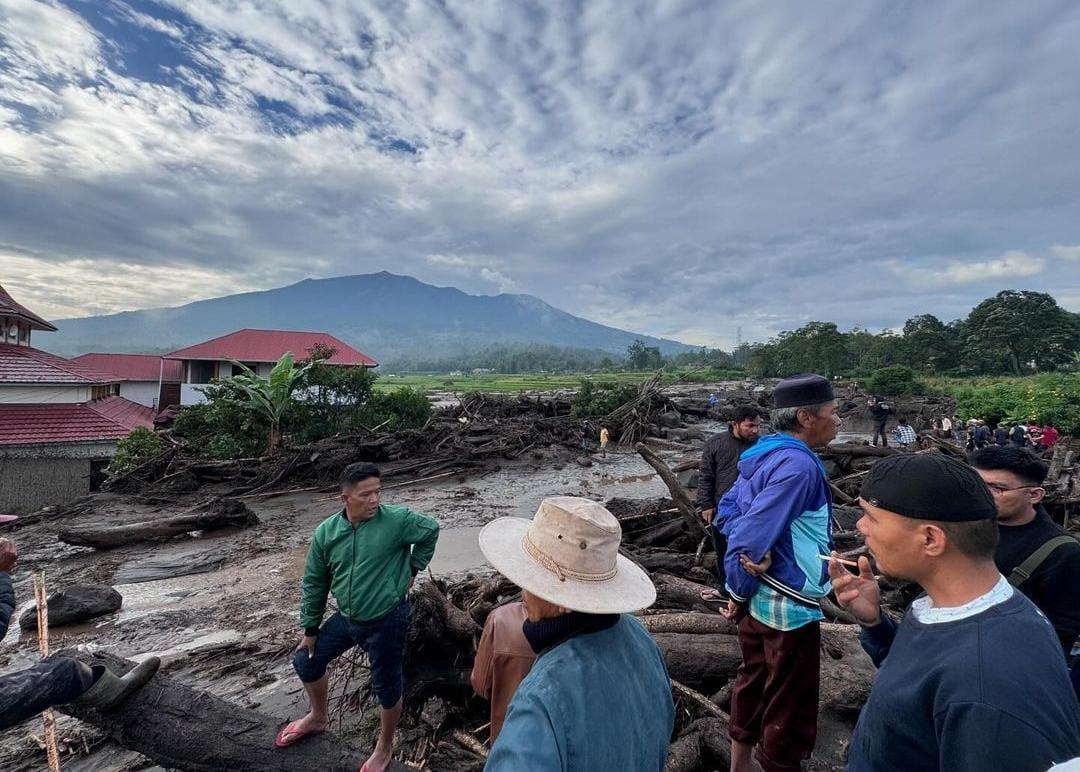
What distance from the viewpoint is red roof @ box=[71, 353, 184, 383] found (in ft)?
94.6

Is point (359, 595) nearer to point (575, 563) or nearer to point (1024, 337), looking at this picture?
point (575, 563)

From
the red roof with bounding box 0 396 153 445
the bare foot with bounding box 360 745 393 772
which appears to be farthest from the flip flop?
the red roof with bounding box 0 396 153 445

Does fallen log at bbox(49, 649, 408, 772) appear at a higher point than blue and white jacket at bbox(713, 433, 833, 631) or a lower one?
lower

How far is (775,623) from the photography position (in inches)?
97.8

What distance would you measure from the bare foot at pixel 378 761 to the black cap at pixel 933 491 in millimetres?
3027

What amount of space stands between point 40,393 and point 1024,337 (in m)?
75.2

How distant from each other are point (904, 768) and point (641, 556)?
461 cm

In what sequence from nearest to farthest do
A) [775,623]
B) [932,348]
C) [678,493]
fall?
[775,623]
[678,493]
[932,348]

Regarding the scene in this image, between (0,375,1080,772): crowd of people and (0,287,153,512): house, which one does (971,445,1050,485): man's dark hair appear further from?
(0,287,153,512): house

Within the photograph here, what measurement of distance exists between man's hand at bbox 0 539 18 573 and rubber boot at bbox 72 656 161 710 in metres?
0.83

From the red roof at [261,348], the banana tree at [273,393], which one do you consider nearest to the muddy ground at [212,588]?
the banana tree at [273,393]

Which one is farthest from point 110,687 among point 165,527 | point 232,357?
point 232,357

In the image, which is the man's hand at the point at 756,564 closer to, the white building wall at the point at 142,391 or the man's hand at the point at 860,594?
the man's hand at the point at 860,594

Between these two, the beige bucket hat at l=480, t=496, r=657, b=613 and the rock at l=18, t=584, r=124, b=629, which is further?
the rock at l=18, t=584, r=124, b=629
